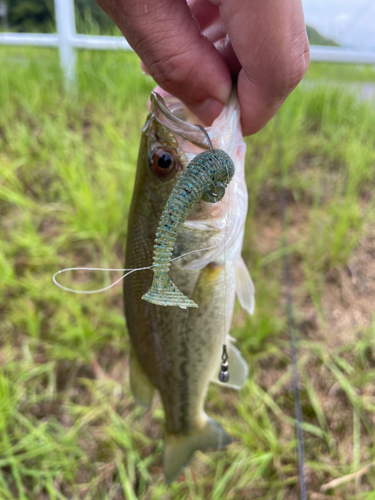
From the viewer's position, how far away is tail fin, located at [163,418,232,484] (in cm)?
120

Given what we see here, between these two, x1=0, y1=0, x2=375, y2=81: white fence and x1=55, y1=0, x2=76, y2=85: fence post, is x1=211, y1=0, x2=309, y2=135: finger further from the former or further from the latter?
x1=55, y1=0, x2=76, y2=85: fence post

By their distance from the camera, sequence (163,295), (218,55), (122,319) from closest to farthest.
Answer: (163,295)
(218,55)
(122,319)

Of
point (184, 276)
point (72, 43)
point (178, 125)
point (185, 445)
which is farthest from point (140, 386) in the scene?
point (72, 43)

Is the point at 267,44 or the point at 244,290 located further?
the point at 244,290

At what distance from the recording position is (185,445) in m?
1.21

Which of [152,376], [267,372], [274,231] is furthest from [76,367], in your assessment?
[274,231]

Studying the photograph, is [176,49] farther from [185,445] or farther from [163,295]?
[185,445]

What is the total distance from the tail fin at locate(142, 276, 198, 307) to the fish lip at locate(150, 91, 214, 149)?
411 mm

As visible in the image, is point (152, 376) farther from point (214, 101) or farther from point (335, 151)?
point (335, 151)

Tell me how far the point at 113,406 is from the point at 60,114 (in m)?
2.19

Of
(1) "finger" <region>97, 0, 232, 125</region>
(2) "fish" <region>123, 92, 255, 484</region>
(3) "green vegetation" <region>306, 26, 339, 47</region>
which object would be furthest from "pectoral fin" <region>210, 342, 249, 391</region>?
(3) "green vegetation" <region>306, 26, 339, 47</region>

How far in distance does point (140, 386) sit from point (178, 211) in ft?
2.62

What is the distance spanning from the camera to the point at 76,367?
1846 millimetres

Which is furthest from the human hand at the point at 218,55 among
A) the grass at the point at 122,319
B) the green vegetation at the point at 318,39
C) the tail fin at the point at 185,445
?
the green vegetation at the point at 318,39
